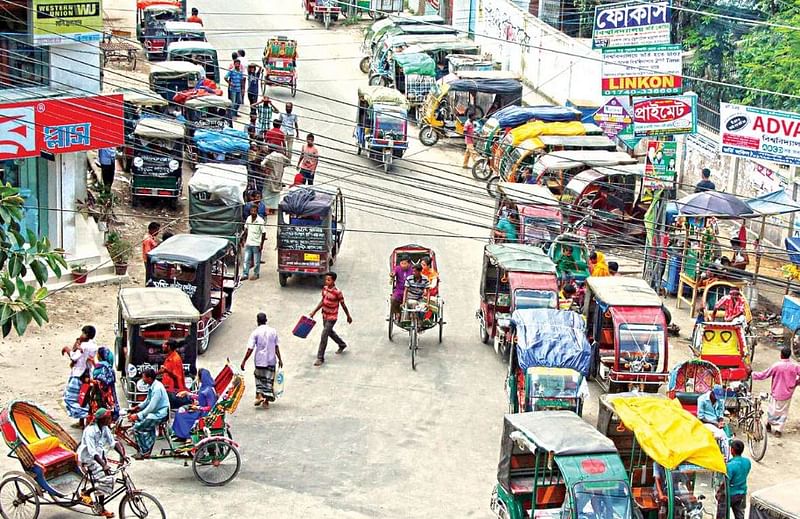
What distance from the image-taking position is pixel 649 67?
27875 millimetres

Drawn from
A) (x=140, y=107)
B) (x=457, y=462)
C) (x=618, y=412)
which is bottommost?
(x=457, y=462)

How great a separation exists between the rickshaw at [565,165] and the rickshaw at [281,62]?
12.3 meters

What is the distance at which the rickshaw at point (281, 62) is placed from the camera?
40281mm

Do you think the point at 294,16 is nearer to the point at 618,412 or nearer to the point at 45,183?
the point at 45,183

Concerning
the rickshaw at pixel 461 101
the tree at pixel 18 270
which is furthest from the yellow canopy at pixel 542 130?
the tree at pixel 18 270

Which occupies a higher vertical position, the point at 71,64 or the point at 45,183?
the point at 71,64

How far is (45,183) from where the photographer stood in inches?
1017

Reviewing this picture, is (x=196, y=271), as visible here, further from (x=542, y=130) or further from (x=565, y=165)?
(x=542, y=130)

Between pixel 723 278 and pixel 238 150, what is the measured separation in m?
11.3

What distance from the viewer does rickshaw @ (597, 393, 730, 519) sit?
49.5ft

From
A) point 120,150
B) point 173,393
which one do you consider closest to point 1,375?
point 173,393

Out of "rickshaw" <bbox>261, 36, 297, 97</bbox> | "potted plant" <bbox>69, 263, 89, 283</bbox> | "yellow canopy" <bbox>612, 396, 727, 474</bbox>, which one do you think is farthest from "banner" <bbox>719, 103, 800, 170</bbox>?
"rickshaw" <bbox>261, 36, 297, 97</bbox>

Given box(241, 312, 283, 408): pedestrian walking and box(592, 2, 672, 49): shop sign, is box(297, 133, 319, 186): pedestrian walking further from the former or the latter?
box(241, 312, 283, 408): pedestrian walking

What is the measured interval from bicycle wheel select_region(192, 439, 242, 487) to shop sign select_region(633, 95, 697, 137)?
1327 centimetres
